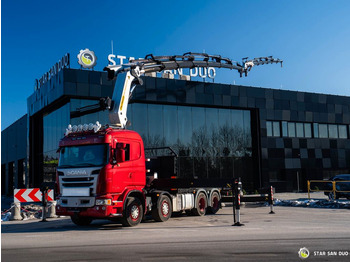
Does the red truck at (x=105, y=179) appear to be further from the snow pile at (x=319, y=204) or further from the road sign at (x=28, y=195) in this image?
the snow pile at (x=319, y=204)

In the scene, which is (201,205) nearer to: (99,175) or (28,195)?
(99,175)

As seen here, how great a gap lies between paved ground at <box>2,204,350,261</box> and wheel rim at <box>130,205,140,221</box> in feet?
1.21

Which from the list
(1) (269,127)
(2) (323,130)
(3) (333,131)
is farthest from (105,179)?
(3) (333,131)

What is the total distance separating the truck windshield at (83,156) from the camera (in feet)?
41.7

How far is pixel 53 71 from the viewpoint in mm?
31594

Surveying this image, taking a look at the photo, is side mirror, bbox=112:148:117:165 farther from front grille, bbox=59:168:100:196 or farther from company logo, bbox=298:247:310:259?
company logo, bbox=298:247:310:259

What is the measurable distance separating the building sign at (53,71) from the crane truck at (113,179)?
14.6 meters

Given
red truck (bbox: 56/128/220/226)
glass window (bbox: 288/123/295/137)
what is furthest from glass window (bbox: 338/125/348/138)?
red truck (bbox: 56/128/220/226)

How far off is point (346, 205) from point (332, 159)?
73.4 ft

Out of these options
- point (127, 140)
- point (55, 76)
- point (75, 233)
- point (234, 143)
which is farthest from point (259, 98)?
point (75, 233)

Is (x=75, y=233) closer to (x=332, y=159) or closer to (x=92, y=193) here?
(x=92, y=193)

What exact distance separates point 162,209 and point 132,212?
5.43 ft

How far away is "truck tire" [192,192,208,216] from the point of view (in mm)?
16812

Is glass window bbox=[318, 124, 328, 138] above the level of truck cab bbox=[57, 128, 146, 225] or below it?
above
